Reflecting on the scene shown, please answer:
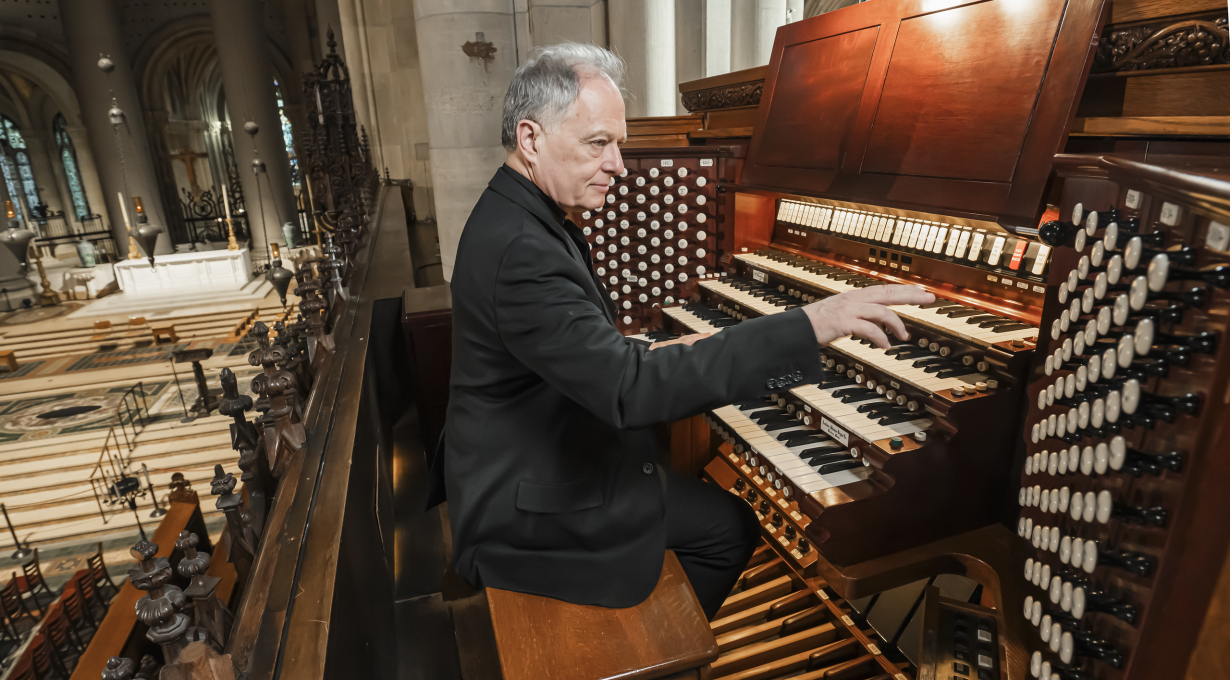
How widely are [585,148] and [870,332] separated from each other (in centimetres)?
72

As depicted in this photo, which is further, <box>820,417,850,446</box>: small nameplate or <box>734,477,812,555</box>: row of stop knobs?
<box>734,477,812,555</box>: row of stop knobs

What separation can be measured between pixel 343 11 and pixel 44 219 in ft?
55.7

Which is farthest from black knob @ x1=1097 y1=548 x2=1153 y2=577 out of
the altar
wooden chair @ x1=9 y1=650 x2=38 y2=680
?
the altar

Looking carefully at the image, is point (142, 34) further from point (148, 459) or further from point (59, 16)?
point (148, 459)

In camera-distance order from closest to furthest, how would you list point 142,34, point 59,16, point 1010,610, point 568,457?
point 568,457
point 1010,610
point 59,16
point 142,34

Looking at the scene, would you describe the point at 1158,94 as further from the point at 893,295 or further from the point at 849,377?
the point at 849,377

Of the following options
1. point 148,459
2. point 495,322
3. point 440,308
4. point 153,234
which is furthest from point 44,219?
point 495,322

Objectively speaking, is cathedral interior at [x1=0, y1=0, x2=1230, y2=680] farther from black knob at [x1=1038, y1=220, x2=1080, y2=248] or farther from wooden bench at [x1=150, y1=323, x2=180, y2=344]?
wooden bench at [x1=150, y1=323, x2=180, y2=344]

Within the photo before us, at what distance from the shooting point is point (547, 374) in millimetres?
1254

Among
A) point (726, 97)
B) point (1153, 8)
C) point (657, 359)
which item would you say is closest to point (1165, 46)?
point (1153, 8)

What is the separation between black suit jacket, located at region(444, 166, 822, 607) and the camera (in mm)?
1241

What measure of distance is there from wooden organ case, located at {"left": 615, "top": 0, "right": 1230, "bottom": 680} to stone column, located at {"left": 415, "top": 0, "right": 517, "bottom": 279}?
2.11 metres

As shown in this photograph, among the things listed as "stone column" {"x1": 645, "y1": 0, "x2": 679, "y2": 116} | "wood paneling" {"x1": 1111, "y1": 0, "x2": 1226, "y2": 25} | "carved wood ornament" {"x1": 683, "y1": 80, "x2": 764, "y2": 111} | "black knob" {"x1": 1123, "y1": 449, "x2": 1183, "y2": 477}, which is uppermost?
"stone column" {"x1": 645, "y1": 0, "x2": 679, "y2": 116}

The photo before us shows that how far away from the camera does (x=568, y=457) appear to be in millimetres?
1480
